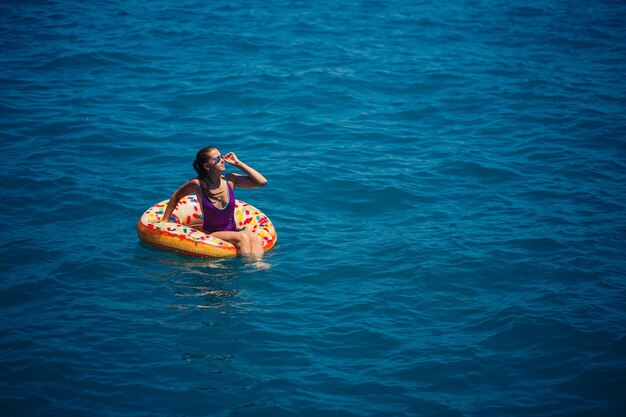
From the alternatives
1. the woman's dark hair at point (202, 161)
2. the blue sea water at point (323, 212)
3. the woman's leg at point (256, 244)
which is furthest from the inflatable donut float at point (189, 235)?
the woman's dark hair at point (202, 161)

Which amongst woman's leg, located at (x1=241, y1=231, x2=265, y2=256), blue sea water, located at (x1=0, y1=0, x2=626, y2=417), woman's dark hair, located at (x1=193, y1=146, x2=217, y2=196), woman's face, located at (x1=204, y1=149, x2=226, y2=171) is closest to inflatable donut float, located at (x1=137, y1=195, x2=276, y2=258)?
woman's leg, located at (x1=241, y1=231, x2=265, y2=256)

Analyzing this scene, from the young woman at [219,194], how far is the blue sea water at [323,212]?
31 centimetres

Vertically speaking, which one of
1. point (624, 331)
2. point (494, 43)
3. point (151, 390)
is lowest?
point (151, 390)

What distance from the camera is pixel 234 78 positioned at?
14336 mm

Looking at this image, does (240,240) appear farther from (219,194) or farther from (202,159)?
(202,159)

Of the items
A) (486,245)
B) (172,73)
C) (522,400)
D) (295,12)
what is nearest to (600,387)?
(522,400)

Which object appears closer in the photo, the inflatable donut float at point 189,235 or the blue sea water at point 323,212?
the blue sea water at point 323,212

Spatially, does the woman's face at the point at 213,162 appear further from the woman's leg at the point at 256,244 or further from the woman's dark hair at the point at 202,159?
the woman's leg at the point at 256,244

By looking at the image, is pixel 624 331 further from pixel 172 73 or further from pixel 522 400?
pixel 172 73

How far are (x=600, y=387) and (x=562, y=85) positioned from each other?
9183 millimetres

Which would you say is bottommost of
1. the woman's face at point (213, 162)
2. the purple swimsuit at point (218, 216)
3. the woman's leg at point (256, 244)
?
the woman's leg at point (256, 244)

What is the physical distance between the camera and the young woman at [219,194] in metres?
7.96

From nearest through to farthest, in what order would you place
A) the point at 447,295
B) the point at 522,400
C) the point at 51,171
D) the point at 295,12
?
the point at 522,400
the point at 447,295
the point at 51,171
the point at 295,12

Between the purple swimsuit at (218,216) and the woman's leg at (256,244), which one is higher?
the purple swimsuit at (218,216)
